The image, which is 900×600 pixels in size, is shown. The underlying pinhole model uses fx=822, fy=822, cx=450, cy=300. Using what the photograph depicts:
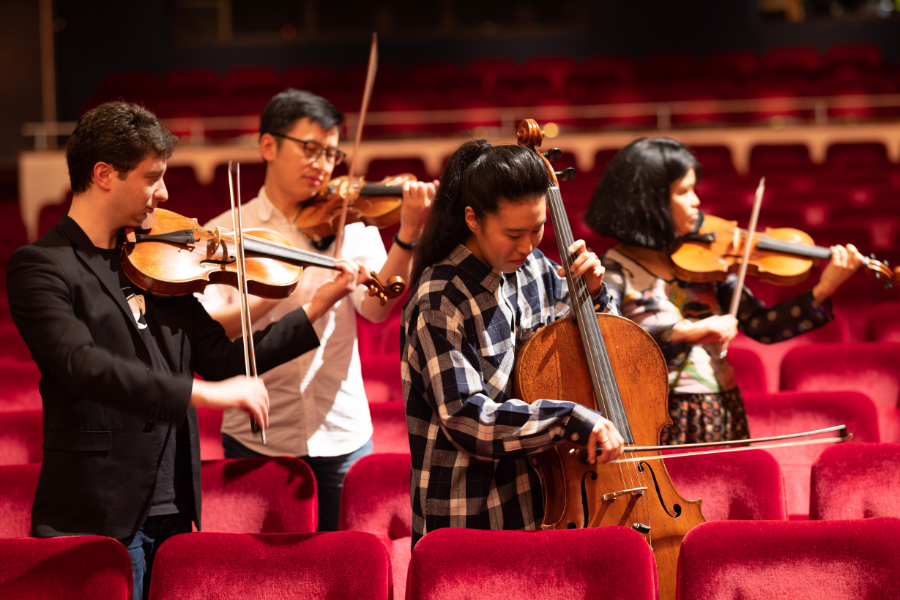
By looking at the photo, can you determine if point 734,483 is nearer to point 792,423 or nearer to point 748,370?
point 792,423

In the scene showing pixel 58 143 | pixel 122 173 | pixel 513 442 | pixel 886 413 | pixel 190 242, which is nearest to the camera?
pixel 513 442

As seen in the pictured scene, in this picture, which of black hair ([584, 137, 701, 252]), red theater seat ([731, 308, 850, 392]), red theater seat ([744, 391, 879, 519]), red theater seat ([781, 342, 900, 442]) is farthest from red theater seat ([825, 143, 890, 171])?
black hair ([584, 137, 701, 252])

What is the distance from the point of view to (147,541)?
134 cm

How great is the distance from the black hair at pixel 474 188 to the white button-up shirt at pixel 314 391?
410 millimetres

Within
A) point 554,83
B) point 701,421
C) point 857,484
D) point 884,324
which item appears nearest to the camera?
point 857,484

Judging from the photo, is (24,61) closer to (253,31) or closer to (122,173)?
(253,31)

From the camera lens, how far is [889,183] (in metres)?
4.71

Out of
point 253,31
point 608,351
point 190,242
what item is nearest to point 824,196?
point 608,351

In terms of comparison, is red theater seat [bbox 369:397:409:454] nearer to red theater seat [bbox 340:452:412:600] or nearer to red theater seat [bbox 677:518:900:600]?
red theater seat [bbox 340:452:412:600]

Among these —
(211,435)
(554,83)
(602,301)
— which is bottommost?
(211,435)

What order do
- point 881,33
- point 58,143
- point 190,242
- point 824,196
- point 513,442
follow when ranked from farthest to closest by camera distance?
point 881,33
point 58,143
point 824,196
point 190,242
point 513,442

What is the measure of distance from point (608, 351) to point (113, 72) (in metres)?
7.55

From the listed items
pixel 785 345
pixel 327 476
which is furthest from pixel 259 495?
pixel 785 345

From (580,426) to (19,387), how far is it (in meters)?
1.93
